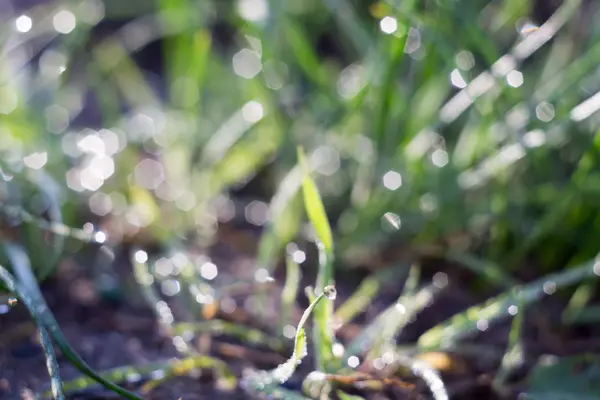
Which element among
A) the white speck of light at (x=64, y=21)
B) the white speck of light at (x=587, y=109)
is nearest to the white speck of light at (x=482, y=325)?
the white speck of light at (x=587, y=109)

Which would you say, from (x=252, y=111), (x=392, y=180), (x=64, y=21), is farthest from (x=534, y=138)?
(x=64, y=21)

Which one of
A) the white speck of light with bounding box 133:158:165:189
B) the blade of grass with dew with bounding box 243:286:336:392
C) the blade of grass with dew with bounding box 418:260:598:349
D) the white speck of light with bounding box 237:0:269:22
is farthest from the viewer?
the white speck of light with bounding box 133:158:165:189

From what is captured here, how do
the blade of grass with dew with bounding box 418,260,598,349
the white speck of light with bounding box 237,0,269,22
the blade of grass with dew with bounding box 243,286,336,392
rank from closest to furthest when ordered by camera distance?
the blade of grass with dew with bounding box 243,286,336,392
the blade of grass with dew with bounding box 418,260,598,349
the white speck of light with bounding box 237,0,269,22

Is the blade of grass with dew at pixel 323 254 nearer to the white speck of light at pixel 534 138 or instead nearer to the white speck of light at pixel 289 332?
the white speck of light at pixel 289 332

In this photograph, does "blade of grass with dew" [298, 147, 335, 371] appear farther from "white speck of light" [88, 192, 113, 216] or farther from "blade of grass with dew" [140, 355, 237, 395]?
"white speck of light" [88, 192, 113, 216]

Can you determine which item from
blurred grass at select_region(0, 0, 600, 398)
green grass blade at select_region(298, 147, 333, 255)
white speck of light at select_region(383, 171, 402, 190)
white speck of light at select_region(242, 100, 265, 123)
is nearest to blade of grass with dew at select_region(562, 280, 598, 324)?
blurred grass at select_region(0, 0, 600, 398)

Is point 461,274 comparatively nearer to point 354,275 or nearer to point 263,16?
point 354,275
